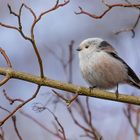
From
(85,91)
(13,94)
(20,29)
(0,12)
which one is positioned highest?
(20,29)

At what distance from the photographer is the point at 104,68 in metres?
3.85

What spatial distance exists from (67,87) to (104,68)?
2.40 feet

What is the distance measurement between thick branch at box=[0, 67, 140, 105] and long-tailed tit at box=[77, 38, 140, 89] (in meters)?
0.51

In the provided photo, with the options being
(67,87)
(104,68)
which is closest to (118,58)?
(104,68)

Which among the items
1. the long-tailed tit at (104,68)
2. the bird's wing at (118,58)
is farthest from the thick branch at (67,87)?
the bird's wing at (118,58)

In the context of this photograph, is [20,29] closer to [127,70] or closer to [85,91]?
[85,91]

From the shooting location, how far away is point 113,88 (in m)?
3.95

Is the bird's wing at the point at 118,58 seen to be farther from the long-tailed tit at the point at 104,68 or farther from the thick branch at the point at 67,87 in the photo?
the thick branch at the point at 67,87

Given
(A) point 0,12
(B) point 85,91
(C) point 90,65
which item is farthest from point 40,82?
(A) point 0,12

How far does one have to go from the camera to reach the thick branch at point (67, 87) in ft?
10.1

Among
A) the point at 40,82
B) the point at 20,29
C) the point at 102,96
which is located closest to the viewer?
the point at 20,29

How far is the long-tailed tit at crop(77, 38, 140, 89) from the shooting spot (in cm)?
384

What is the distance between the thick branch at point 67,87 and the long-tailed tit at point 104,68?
1.66 ft

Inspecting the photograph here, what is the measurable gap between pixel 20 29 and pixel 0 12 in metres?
4.54
